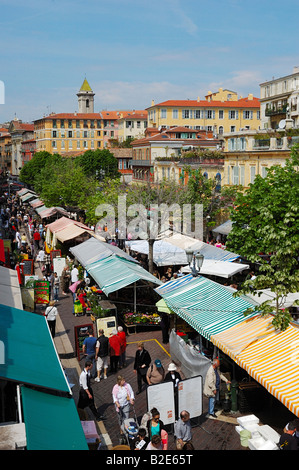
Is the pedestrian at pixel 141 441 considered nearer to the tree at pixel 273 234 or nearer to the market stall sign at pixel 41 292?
the tree at pixel 273 234

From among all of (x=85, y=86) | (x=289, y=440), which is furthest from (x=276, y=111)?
(x=85, y=86)

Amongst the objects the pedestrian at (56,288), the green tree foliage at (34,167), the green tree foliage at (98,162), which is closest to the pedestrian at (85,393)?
the pedestrian at (56,288)

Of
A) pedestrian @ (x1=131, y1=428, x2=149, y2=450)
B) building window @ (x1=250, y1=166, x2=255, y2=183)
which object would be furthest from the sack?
building window @ (x1=250, y1=166, x2=255, y2=183)

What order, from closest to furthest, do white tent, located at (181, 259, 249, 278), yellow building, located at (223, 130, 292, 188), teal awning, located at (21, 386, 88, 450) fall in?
teal awning, located at (21, 386, 88, 450)
white tent, located at (181, 259, 249, 278)
yellow building, located at (223, 130, 292, 188)

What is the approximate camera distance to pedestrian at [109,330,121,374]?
13.8 metres

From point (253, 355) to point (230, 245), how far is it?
41.7 feet

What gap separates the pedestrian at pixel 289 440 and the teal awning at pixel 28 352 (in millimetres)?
3837

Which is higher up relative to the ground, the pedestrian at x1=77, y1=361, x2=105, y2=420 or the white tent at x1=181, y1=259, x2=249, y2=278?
the white tent at x1=181, y1=259, x2=249, y2=278

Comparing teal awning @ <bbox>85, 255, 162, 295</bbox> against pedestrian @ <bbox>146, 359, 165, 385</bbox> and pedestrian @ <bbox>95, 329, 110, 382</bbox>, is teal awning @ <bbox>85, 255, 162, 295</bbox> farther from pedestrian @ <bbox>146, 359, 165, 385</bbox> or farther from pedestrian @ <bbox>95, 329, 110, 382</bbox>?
A: pedestrian @ <bbox>146, 359, 165, 385</bbox>

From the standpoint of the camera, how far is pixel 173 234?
28719 millimetres

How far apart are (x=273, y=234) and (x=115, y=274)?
312 inches

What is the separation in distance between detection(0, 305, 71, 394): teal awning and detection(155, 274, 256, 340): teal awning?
3892mm

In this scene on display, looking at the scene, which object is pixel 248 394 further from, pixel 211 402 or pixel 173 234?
pixel 173 234

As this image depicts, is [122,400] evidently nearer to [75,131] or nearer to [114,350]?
[114,350]
